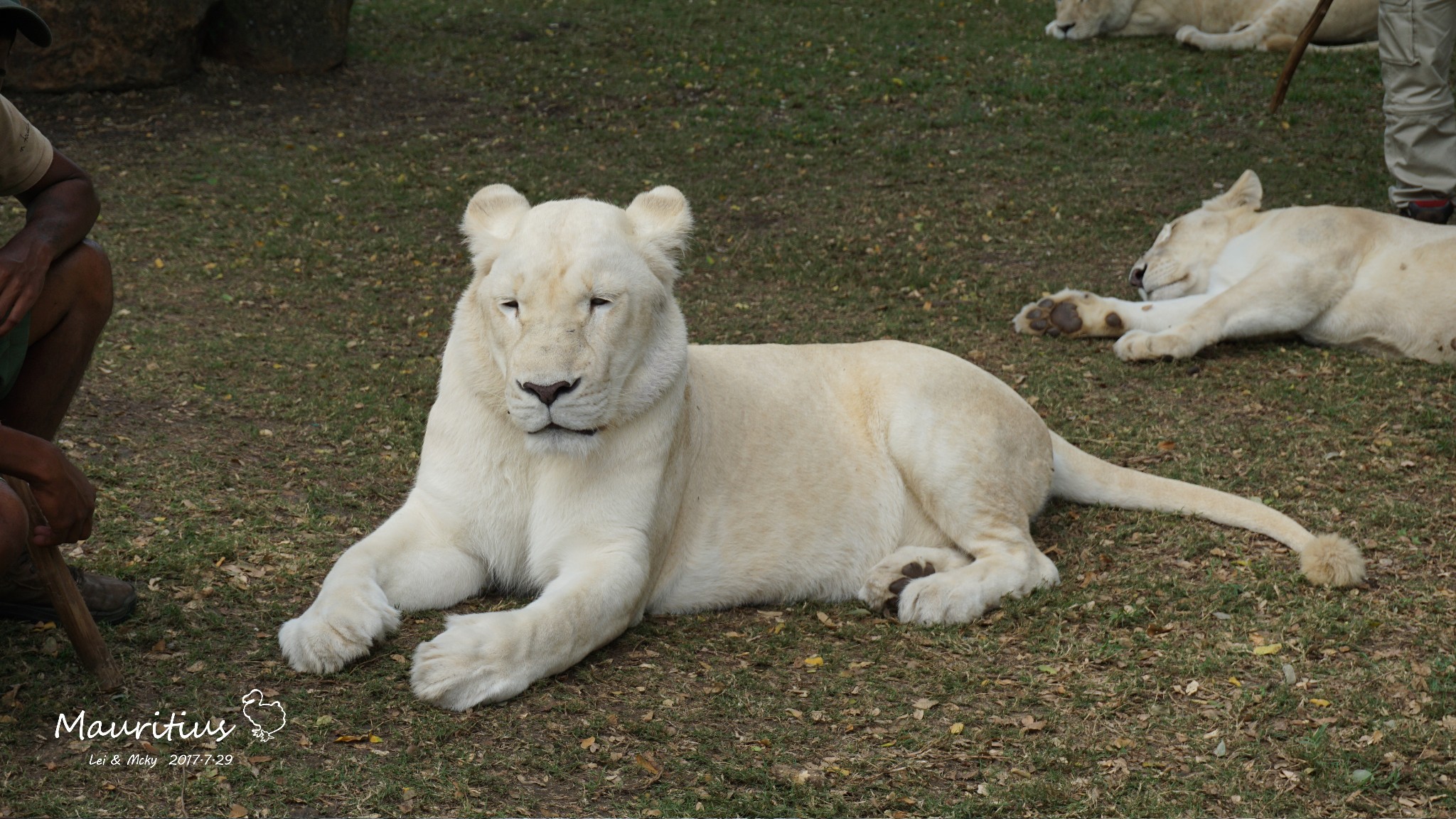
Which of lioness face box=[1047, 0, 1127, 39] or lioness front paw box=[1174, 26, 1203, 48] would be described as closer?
lioness front paw box=[1174, 26, 1203, 48]

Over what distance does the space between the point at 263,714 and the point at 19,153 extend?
163cm

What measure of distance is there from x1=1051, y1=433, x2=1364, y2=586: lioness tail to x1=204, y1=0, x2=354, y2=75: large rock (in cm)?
879

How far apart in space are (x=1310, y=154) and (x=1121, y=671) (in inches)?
303

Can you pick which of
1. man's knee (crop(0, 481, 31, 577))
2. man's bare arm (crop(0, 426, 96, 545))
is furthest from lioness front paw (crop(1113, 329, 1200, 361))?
man's knee (crop(0, 481, 31, 577))

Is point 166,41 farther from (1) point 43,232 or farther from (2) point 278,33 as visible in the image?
(1) point 43,232

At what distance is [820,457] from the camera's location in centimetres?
460

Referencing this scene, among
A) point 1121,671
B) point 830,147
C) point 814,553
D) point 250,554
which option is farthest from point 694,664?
point 830,147

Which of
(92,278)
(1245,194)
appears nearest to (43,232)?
(92,278)

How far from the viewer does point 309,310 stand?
741 cm

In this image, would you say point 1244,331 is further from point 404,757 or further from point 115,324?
point 115,324

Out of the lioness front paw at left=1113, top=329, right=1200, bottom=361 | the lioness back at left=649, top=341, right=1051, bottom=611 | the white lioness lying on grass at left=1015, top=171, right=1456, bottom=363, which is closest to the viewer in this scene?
the lioness back at left=649, top=341, right=1051, bottom=611

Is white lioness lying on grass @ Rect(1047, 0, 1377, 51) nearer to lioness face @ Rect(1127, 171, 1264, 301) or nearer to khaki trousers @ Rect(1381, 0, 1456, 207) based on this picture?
khaki trousers @ Rect(1381, 0, 1456, 207)

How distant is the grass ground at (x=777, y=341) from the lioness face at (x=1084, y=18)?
17.8 inches

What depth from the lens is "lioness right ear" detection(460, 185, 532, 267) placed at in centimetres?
396
